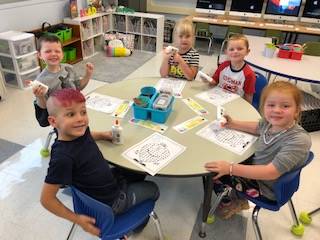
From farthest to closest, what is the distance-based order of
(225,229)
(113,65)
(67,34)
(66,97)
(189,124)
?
1. (113,65)
2. (67,34)
3. (225,229)
4. (189,124)
5. (66,97)

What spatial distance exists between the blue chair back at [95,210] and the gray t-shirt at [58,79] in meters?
0.87

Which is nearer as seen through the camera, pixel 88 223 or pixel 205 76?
pixel 88 223

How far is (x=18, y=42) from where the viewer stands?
10.4 feet

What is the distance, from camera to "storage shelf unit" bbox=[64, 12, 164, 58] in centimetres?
447

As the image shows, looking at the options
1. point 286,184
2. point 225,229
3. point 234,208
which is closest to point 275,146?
point 286,184

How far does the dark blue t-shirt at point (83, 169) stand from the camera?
40.0 inches

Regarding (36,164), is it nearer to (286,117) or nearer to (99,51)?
(286,117)

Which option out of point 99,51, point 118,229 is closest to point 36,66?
point 99,51

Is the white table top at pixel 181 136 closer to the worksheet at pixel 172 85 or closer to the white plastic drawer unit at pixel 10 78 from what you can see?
the worksheet at pixel 172 85

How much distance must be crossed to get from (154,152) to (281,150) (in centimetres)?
59

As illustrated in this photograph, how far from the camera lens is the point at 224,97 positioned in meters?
1.87

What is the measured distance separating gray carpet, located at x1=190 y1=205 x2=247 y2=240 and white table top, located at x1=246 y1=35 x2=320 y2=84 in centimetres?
145

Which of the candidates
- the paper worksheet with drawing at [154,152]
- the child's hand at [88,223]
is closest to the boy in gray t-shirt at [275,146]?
the paper worksheet with drawing at [154,152]

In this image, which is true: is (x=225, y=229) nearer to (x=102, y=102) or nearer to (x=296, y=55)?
(x=102, y=102)
